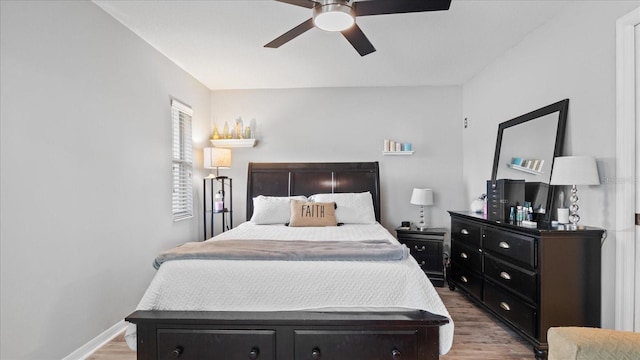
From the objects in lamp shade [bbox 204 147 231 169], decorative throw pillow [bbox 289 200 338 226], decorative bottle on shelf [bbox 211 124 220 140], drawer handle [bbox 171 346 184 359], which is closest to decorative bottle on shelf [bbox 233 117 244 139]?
decorative bottle on shelf [bbox 211 124 220 140]

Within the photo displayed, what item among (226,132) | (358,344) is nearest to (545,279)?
(358,344)

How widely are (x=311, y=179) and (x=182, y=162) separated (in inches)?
64.6

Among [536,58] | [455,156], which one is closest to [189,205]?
[455,156]

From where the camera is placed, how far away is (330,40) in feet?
9.83

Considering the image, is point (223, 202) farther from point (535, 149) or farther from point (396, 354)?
point (535, 149)

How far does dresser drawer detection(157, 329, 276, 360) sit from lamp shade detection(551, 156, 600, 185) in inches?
84.2

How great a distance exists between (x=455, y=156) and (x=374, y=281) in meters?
3.03

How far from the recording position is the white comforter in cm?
190

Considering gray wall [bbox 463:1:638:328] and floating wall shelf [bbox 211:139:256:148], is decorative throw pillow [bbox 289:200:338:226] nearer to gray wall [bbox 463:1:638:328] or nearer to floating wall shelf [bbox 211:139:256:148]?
floating wall shelf [bbox 211:139:256:148]

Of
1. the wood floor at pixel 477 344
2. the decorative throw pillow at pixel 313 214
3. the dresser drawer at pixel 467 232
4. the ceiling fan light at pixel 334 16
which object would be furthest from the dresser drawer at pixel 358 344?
the ceiling fan light at pixel 334 16

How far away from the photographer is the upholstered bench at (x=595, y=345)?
1092mm

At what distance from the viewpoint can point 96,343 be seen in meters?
2.38

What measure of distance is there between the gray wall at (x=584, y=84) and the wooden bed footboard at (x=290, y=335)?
1.38 m

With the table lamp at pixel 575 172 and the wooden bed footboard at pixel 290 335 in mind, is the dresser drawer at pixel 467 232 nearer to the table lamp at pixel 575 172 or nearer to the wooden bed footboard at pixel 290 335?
the table lamp at pixel 575 172
